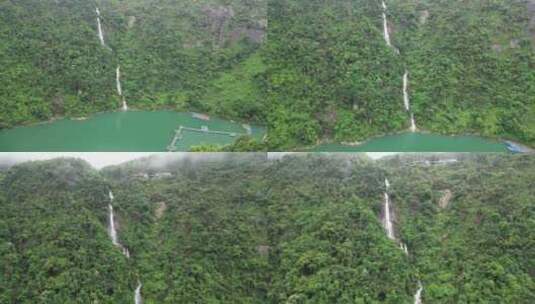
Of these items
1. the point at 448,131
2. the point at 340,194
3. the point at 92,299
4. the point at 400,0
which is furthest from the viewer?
the point at 400,0

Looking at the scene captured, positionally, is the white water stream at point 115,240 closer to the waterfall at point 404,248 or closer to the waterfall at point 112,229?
the waterfall at point 112,229

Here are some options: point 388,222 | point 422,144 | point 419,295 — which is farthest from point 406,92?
point 419,295

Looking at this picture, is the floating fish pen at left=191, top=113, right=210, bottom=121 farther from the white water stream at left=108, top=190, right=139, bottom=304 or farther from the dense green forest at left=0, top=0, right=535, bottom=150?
the white water stream at left=108, top=190, right=139, bottom=304

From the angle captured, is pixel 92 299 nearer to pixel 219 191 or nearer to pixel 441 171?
pixel 219 191

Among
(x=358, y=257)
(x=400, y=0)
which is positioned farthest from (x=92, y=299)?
(x=400, y=0)

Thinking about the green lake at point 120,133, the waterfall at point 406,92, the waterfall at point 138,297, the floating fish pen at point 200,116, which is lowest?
the waterfall at point 138,297

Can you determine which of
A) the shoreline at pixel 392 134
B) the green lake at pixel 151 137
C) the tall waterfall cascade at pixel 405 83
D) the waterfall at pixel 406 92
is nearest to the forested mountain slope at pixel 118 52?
the green lake at pixel 151 137
